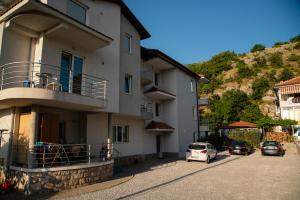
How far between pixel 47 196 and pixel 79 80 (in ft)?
20.9

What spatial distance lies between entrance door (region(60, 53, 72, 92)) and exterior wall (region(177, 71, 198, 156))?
15017 millimetres

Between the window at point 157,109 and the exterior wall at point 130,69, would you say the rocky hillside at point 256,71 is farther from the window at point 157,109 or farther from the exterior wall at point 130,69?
the exterior wall at point 130,69

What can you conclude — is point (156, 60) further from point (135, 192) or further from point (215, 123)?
point (215, 123)

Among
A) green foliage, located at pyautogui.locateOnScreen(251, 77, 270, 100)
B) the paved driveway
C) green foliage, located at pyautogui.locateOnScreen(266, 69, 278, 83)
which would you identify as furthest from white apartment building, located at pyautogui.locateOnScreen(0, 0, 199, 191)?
green foliage, located at pyautogui.locateOnScreen(266, 69, 278, 83)

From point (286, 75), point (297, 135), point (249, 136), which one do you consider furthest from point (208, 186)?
point (286, 75)

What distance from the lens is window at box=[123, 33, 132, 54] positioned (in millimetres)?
18311

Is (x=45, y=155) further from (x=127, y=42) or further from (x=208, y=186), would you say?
(x=127, y=42)

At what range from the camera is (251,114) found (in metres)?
52.3

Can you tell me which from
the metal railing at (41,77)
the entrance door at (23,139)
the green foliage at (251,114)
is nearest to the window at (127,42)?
the metal railing at (41,77)

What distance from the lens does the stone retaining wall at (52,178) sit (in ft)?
32.6

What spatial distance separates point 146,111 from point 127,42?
6.79 meters

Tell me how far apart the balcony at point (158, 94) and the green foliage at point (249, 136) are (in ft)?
50.0

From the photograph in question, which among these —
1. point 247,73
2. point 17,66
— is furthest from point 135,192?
point 247,73

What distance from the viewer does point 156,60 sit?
2353 centimetres
